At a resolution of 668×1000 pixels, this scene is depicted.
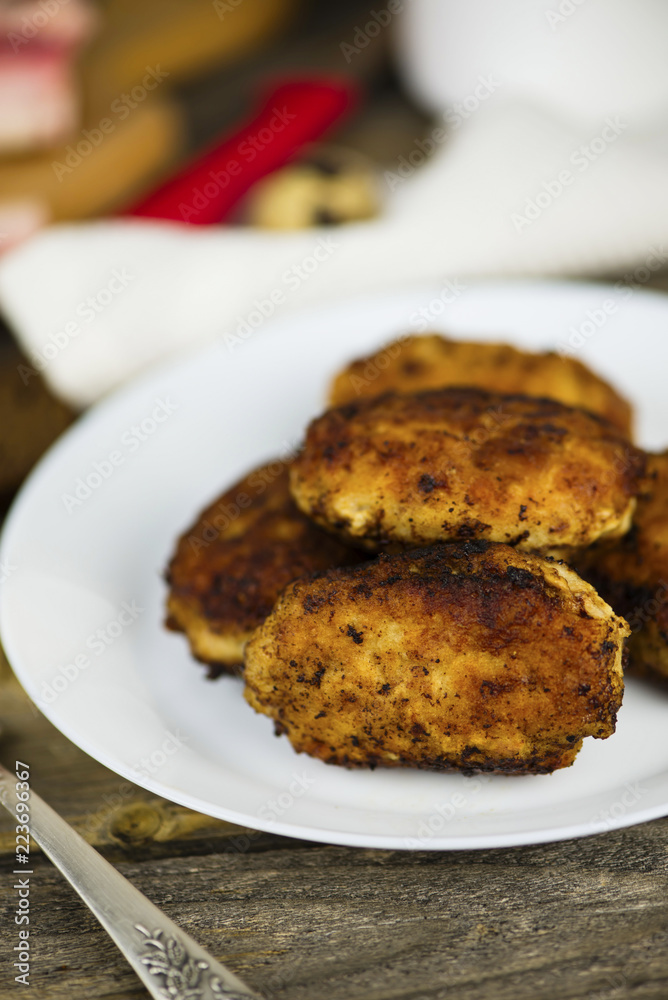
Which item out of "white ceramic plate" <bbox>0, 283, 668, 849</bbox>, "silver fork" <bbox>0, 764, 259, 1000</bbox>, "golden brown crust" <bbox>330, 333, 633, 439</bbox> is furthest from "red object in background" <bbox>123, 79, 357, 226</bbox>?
"silver fork" <bbox>0, 764, 259, 1000</bbox>

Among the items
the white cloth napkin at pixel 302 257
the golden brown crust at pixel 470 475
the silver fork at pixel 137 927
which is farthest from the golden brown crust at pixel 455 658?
the white cloth napkin at pixel 302 257

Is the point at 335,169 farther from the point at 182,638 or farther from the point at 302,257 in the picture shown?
the point at 182,638

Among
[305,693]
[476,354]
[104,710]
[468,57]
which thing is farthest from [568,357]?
[468,57]

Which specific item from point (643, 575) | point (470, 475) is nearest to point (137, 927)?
point (470, 475)

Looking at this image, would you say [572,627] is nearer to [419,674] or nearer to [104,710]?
[419,674]

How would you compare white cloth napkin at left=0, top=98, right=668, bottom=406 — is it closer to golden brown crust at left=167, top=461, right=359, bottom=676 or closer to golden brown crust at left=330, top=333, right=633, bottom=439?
golden brown crust at left=330, top=333, right=633, bottom=439

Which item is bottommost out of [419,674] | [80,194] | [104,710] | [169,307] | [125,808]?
[125,808]

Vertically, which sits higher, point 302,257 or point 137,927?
point 302,257
